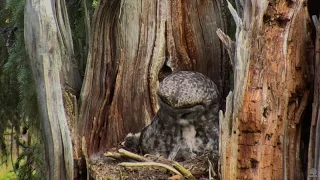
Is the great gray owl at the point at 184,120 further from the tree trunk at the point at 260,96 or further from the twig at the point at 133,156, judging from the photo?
the tree trunk at the point at 260,96

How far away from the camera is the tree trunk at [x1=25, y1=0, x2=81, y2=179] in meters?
2.94

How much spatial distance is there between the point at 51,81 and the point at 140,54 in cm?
57

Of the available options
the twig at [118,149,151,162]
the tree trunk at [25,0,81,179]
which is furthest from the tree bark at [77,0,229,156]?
the twig at [118,149,151,162]

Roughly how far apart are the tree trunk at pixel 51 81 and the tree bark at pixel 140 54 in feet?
0.66

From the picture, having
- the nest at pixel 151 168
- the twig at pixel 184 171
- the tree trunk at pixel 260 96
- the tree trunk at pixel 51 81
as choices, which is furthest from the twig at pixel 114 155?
the tree trunk at pixel 260 96

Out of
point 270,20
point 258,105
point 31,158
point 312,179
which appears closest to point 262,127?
point 258,105

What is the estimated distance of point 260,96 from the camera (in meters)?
A: 2.49

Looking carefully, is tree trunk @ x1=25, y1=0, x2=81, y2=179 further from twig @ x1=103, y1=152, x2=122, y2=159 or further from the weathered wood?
the weathered wood

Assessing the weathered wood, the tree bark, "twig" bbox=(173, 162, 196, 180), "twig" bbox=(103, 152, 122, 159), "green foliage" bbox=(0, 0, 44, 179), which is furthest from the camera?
"green foliage" bbox=(0, 0, 44, 179)

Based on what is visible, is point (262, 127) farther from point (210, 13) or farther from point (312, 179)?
point (210, 13)

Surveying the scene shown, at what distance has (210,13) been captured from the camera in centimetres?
329

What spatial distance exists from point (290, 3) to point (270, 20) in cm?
12

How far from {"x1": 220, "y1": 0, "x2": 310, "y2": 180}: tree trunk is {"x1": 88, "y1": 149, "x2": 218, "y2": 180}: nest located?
0.68 ft

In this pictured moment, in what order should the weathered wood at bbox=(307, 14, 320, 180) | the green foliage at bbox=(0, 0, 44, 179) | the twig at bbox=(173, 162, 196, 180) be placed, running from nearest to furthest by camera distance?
the weathered wood at bbox=(307, 14, 320, 180) < the twig at bbox=(173, 162, 196, 180) < the green foliage at bbox=(0, 0, 44, 179)
